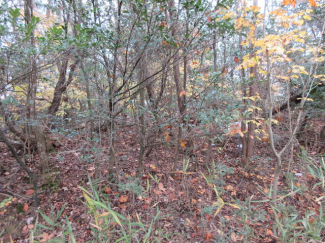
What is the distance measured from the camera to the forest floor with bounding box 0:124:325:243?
2555 mm

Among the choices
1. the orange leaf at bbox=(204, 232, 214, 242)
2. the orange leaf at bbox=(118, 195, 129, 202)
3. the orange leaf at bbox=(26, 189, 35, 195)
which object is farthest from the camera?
the orange leaf at bbox=(26, 189, 35, 195)

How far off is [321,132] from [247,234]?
5809 millimetres

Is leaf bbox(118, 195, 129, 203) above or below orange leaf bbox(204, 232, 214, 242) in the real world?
above

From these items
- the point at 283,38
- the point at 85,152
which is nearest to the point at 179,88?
the point at 283,38

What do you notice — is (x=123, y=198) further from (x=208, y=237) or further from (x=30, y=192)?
(x=30, y=192)

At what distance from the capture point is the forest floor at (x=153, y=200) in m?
2.55

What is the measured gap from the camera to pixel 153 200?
11.2 ft

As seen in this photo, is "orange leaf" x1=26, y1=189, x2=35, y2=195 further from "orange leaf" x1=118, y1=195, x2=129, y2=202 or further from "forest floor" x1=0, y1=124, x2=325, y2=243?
"orange leaf" x1=118, y1=195, x2=129, y2=202

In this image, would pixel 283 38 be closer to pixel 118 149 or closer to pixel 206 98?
pixel 206 98

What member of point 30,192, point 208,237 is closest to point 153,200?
point 208,237

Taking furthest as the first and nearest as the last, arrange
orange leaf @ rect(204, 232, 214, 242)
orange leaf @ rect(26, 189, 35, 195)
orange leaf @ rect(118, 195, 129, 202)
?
orange leaf @ rect(26, 189, 35, 195) < orange leaf @ rect(118, 195, 129, 202) < orange leaf @ rect(204, 232, 214, 242)

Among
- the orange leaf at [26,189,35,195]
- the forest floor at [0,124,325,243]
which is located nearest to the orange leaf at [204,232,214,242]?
the forest floor at [0,124,325,243]

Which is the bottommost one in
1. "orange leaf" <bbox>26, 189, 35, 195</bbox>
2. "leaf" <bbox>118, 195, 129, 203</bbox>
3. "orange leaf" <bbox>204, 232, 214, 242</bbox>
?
"orange leaf" <bbox>204, 232, 214, 242</bbox>

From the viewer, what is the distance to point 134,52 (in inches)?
116
